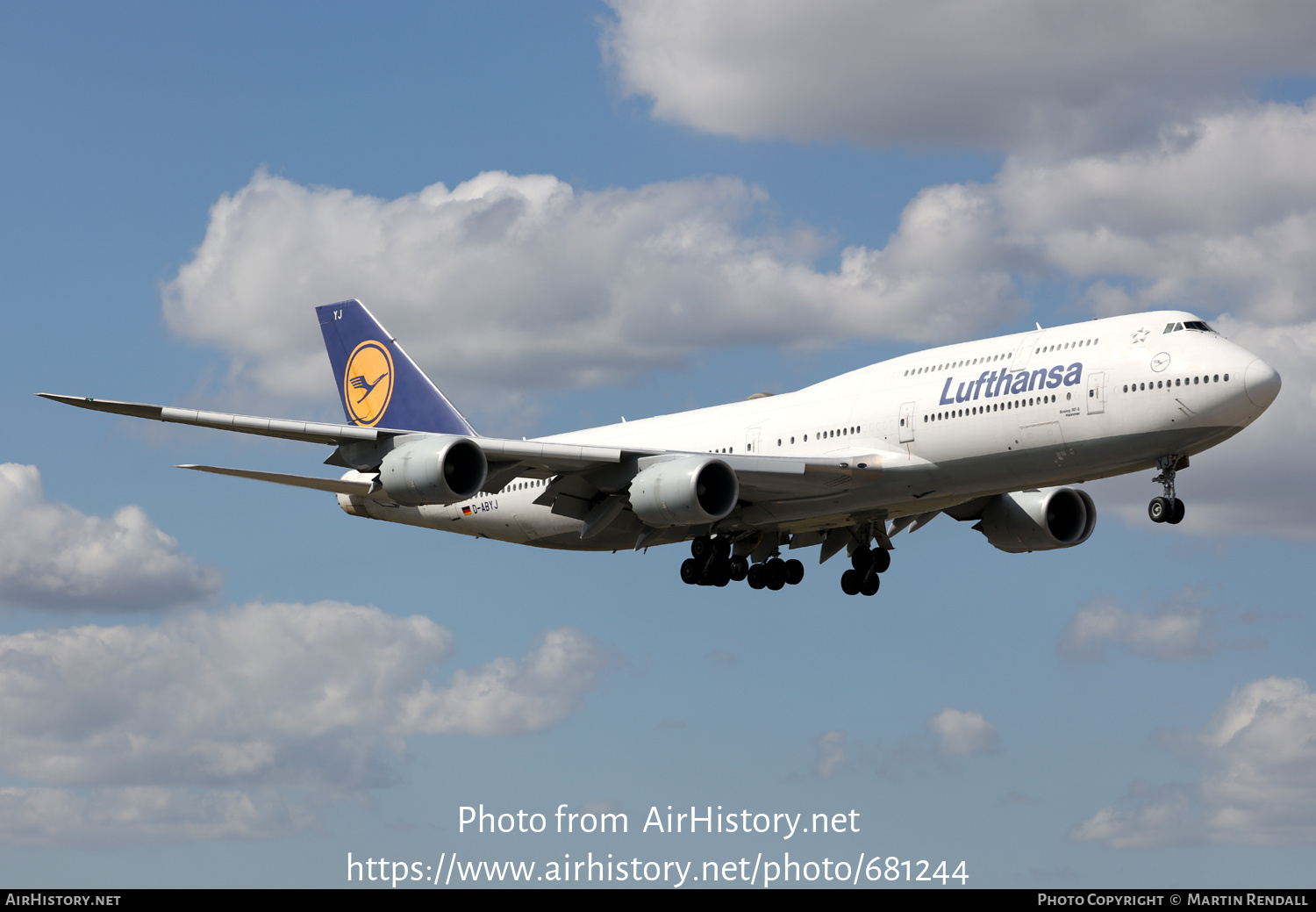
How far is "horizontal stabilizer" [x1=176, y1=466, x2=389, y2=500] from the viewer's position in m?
46.8

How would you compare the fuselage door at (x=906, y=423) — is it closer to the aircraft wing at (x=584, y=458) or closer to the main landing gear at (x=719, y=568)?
the aircraft wing at (x=584, y=458)

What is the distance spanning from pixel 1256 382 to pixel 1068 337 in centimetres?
500

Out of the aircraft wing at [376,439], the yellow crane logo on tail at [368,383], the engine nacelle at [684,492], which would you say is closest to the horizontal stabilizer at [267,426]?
→ the aircraft wing at [376,439]

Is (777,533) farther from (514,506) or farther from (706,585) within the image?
(514,506)

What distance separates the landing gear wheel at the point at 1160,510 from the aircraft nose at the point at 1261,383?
11.3 feet

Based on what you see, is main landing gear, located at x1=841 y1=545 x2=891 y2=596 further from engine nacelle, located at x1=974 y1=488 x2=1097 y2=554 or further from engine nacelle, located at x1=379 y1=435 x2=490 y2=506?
engine nacelle, located at x1=379 y1=435 x2=490 y2=506

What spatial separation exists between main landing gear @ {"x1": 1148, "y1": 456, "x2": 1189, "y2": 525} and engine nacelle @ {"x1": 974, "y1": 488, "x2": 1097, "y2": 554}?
10.7 meters

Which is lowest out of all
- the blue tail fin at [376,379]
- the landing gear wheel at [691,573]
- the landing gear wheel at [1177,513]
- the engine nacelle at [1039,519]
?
the landing gear wheel at [1177,513]

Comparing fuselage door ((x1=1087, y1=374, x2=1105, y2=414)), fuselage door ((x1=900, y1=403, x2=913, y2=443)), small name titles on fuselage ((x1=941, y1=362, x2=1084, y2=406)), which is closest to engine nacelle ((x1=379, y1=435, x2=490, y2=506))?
fuselage door ((x1=900, y1=403, x2=913, y2=443))

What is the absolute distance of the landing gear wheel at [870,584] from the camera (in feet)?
163

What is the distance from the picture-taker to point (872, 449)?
140 ft

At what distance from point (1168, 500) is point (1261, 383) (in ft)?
12.5

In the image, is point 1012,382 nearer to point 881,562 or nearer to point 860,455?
point 860,455
